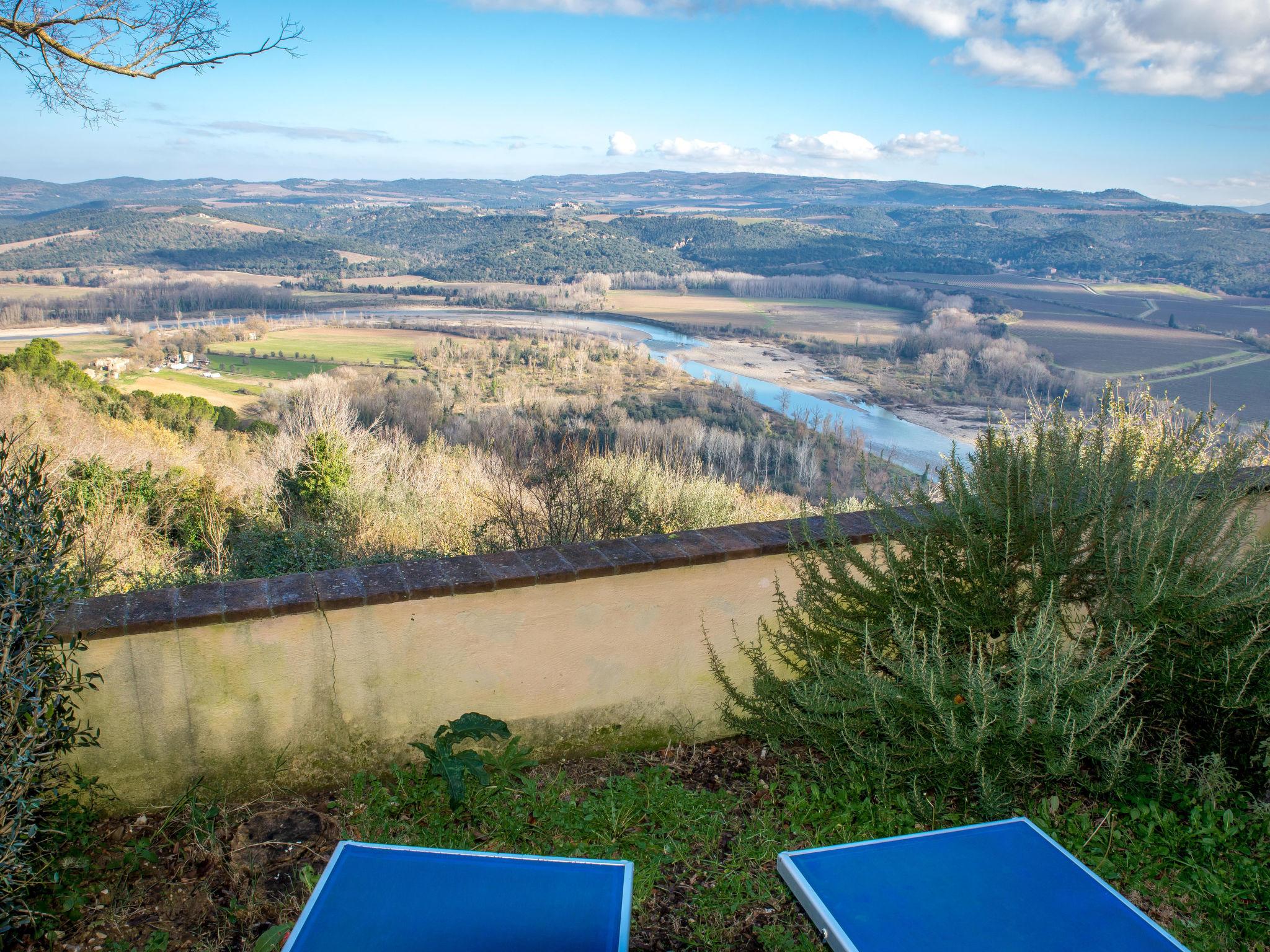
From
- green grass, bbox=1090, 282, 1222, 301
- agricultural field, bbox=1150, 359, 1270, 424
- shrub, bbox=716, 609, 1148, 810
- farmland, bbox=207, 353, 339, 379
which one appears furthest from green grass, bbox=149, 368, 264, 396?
green grass, bbox=1090, 282, 1222, 301

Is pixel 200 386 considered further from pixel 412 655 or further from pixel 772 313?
pixel 772 313

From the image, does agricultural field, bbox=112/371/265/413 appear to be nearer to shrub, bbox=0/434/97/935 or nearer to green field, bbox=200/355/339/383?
green field, bbox=200/355/339/383

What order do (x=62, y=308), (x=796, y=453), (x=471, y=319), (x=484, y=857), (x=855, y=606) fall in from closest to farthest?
(x=484, y=857) → (x=855, y=606) → (x=796, y=453) → (x=62, y=308) → (x=471, y=319)

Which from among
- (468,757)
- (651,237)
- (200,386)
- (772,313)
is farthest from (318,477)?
(651,237)

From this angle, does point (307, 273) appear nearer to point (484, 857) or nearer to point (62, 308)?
point (62, 308)

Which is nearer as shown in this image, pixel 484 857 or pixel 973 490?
pixel 484 857

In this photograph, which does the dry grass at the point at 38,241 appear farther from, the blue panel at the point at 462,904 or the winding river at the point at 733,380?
the blue panel at the point at 462,904

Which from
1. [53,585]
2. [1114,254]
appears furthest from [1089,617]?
[1114,254]

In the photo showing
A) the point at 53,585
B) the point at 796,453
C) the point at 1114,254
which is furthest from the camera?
the point at 1114,254
